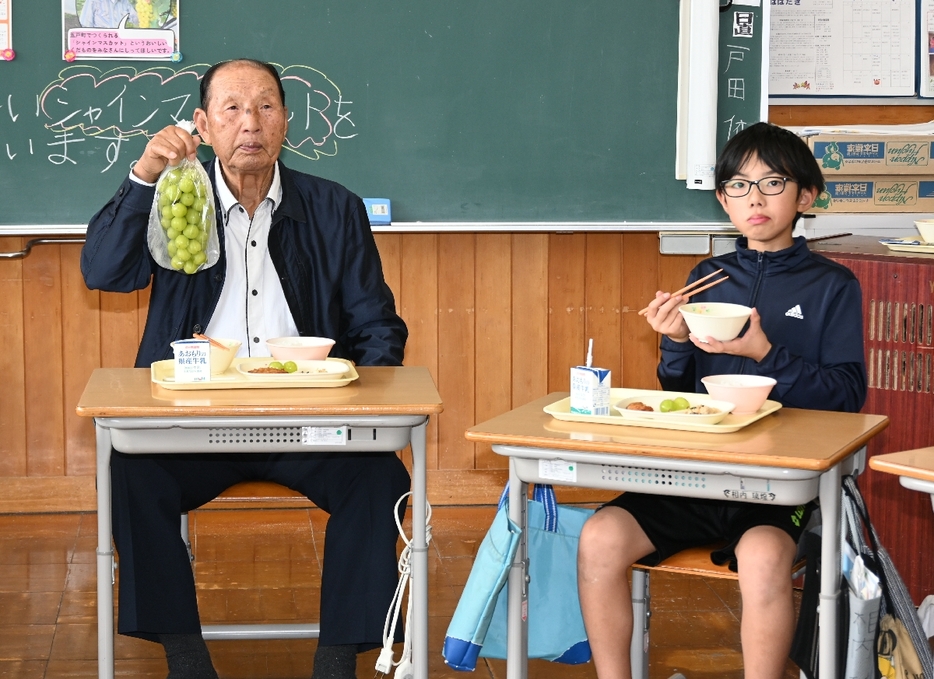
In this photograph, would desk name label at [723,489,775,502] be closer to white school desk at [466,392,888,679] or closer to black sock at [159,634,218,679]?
white school desk at [466,392,888,679]

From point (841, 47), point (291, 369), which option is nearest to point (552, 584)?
point (291, 369)

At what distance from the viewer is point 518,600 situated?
7.22 feet

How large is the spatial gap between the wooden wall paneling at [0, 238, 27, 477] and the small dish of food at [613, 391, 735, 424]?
252 cm

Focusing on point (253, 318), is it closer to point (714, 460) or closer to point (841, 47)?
point (714, 460)

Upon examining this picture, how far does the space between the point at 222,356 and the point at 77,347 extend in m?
1.90

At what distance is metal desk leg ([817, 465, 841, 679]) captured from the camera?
77.2 inches

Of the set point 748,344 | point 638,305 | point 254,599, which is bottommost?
point 254,599

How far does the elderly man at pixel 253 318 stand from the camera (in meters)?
2.52

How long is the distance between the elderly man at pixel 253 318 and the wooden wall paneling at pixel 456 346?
46.5 inches

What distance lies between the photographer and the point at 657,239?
4145 mm

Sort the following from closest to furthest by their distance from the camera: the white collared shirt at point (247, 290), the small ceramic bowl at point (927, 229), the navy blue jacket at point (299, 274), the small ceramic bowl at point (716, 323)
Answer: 1. the small ceramic bowl at point (716, 323)
2. the navy blue jacket at point (299, 274)
3. the white collared shirt at point (247, 290)
4. the small ceramic bowl at point (927, 229)

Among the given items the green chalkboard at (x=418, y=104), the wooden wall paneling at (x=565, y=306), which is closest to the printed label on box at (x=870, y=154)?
the green chalkboard at (x=418, y=104)

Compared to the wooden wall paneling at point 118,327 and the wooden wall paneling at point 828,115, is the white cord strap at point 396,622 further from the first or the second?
the wooden wall paneling at point 828,115

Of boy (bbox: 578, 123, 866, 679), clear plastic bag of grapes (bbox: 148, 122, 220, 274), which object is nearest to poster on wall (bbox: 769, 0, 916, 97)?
boy (bbox: 578, 123, 866, 679)
